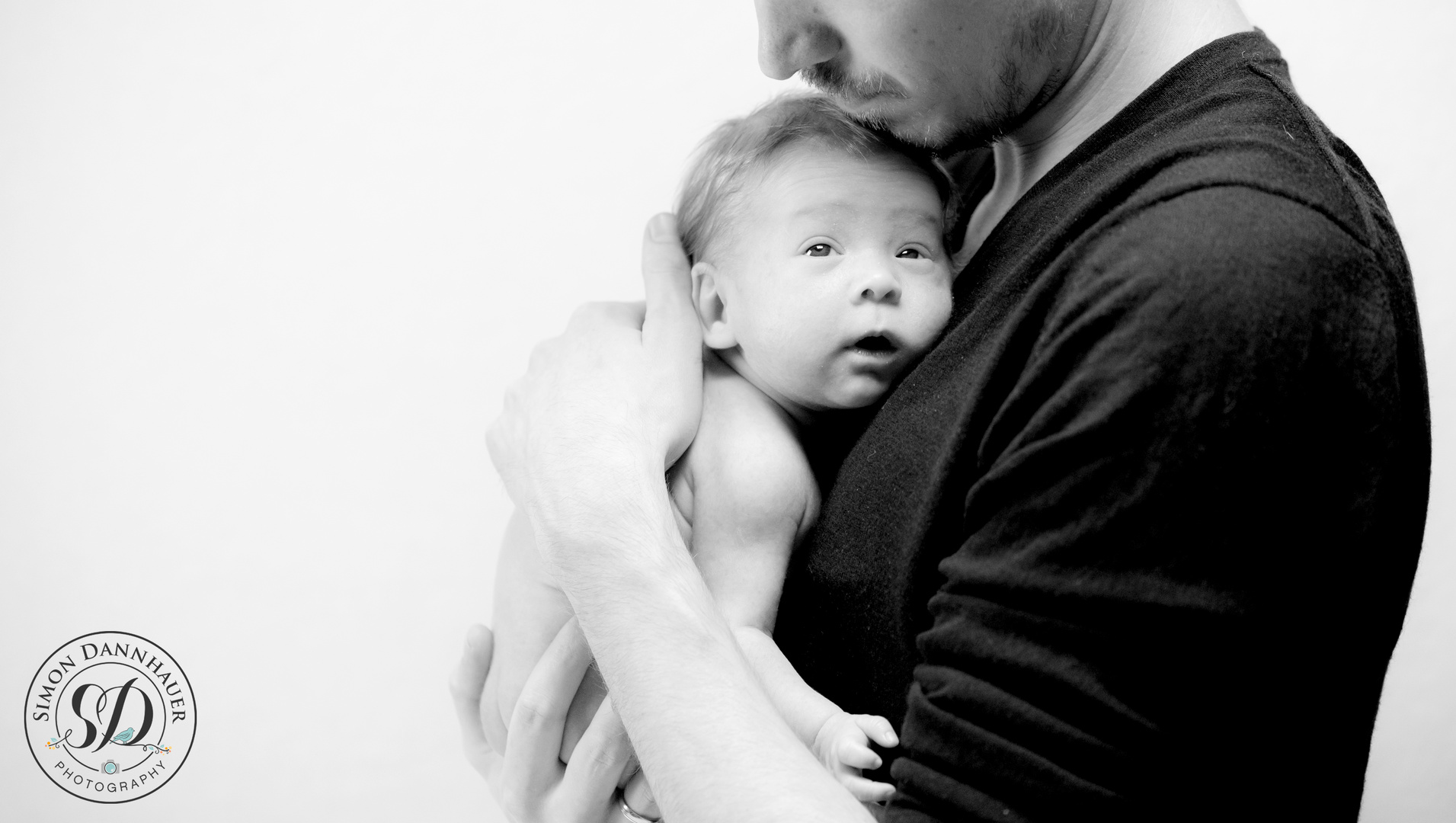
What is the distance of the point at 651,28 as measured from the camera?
1729mm

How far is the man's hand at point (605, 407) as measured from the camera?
96 centimetres

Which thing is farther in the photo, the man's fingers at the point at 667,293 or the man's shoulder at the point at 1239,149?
the man's fingers at the point at 667,293

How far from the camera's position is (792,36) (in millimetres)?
1129

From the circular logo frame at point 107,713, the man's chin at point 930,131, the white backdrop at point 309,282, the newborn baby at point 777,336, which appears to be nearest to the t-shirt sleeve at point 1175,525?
the newborn baby at point 777,336

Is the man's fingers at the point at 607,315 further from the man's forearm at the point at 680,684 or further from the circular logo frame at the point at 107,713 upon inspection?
the circular logo frame at the point at 107,713

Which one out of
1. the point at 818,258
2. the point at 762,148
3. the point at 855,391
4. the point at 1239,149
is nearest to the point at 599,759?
the point at 855,391

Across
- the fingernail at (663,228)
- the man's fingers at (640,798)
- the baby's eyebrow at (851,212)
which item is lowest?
the man's fingers at (640,798)

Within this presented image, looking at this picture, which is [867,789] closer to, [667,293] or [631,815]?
[631,815]

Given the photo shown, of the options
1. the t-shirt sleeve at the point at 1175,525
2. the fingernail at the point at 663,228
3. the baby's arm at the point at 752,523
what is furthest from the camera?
the fingernail at the point at 663,228

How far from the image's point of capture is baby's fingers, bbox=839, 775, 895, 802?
887mm

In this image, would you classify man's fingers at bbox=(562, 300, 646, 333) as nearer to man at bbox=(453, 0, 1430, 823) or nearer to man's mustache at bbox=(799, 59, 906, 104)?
man at bbox=(453, 0, 1430, 823)

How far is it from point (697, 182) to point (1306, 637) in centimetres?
82

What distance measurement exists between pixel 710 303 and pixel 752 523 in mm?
291

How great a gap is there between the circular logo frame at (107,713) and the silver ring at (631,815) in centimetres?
102
